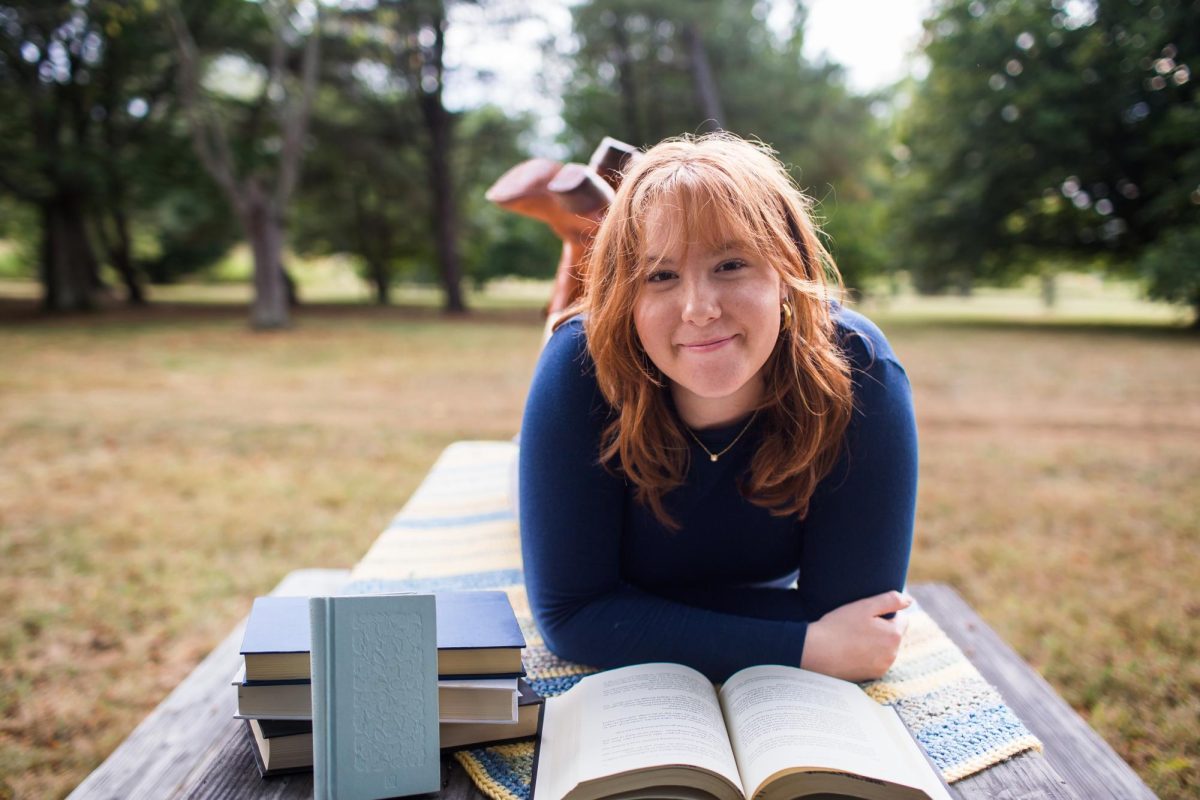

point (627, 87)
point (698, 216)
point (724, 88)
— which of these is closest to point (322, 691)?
point (698, 216)

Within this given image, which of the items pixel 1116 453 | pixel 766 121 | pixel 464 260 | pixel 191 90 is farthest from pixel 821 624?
pixel 464 260

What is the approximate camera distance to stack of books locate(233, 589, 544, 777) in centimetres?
116

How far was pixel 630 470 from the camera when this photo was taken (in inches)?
59.6

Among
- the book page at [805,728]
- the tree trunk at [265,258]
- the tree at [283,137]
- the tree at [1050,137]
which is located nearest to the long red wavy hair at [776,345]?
the book page at [805,728]

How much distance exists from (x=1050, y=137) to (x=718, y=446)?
1703 centimetres

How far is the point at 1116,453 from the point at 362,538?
516cm

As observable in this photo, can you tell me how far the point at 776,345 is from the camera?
60.1 inches

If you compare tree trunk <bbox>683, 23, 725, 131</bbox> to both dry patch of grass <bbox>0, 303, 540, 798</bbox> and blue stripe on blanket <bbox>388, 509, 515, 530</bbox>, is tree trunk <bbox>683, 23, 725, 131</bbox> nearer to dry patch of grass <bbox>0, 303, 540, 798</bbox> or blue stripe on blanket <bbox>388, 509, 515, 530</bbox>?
dry patch of grass <bbox>0, 303, 540, 798</bbox>

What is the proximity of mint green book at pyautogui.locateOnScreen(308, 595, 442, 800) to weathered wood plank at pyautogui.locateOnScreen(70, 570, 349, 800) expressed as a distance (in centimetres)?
51

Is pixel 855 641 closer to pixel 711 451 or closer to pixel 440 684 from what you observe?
pixel 711 451

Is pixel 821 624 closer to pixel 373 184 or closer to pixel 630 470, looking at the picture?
pixel 630 470

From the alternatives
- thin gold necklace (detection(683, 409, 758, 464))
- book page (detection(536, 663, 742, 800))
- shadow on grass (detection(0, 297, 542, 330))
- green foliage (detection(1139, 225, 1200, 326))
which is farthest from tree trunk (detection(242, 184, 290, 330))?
green foliage (detection(1139, 225, 1200, 326))

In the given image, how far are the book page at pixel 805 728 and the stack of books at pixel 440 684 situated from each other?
0.34 metres

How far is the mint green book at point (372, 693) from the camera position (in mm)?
1048
